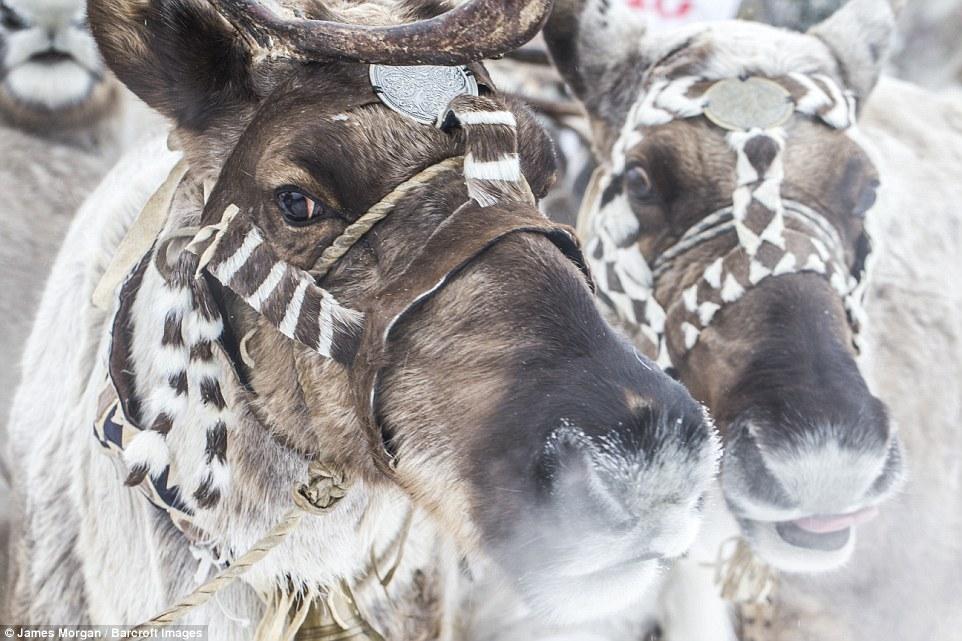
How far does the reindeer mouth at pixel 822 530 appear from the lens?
260 centimetres

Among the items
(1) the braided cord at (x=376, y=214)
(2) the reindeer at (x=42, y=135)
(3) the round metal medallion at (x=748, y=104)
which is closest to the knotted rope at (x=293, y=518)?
(1) the braided cord at (x=376, y=214)

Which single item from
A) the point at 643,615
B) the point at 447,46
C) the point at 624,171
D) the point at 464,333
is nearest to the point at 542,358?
the point at 464,333

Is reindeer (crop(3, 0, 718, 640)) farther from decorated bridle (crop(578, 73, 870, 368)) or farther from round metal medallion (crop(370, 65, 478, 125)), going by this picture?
decorated bridle (crop(578, 73, 870, 368))

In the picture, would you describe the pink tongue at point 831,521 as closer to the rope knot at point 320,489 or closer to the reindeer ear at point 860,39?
the rope knot at point 320,489

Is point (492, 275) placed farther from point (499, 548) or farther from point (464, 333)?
point (499, 548)

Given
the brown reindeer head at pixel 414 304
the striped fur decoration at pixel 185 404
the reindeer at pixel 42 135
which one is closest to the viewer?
the brown reindeer head at pixel 414 304

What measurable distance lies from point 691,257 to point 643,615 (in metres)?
1.16

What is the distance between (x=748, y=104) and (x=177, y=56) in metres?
1.65

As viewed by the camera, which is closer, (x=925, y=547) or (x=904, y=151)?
(x=925, y=547)

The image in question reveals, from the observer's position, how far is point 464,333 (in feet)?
5.96

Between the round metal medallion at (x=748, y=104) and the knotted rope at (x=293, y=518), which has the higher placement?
the knotted rope at (x=293, y=518)

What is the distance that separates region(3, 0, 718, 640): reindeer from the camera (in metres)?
1.75

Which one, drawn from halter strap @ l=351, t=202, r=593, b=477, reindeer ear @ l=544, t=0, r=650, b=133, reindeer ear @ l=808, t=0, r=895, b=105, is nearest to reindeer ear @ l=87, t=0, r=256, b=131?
halter strap @ l=351, t=202, r=593, b=477

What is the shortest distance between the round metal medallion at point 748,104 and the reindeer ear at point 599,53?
370 millimetres
